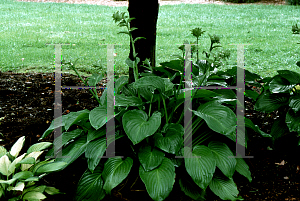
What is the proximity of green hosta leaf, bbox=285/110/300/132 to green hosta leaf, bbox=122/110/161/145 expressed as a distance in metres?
1.12

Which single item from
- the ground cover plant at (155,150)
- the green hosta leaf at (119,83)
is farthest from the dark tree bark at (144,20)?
the ground cover plant at (155,150)

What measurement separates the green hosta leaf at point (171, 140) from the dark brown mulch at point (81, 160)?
363mm

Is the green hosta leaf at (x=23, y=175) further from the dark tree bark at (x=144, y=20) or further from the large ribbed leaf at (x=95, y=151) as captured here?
the dark tree bark at (x=144, y=20)

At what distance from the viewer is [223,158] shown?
2.10 meters

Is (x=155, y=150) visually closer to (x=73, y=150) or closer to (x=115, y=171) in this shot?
(x=115, y=171)

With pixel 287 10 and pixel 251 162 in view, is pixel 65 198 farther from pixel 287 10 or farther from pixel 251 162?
pixel 287 10

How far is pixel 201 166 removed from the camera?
1944 millimetres

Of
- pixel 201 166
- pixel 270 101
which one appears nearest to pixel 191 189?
pixel 201 166

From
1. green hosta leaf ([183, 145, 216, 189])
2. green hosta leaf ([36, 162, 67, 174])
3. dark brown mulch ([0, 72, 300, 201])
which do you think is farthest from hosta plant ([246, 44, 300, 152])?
green hosta leaf ([36, 162, 67, 174])

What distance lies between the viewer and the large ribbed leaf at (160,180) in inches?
71.7

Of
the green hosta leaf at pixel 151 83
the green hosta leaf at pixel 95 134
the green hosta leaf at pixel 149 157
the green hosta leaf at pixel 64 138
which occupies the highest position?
the green hosta leaf at pixel 151 83

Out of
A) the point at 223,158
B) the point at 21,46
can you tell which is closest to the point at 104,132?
the point at 223,158

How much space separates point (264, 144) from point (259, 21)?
8.87 metres

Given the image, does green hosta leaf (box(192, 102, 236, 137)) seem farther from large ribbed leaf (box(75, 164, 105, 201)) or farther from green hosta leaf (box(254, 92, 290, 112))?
large ribbed leaf (box(75, 164, 105, 201))
